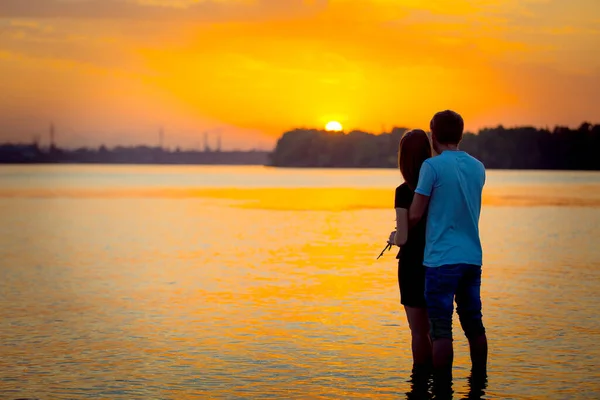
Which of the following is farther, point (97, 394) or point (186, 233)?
point (186, 233)

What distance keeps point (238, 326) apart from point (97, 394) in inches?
121

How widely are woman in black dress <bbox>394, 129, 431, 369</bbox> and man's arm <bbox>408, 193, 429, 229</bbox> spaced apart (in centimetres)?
7

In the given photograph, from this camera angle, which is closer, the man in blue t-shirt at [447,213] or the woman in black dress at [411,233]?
the man in blue t-shirt at [447,213]

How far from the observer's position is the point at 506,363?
312 inches

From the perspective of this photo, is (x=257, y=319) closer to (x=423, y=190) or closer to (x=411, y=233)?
(x=411, y=233)

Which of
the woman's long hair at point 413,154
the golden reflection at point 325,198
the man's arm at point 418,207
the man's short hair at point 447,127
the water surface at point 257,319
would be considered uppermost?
the man's short hair at point 447,127

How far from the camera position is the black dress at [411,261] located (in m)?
6.36

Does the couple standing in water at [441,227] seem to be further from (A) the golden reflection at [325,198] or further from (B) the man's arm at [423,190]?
(A) the golden reflection at [325,198]

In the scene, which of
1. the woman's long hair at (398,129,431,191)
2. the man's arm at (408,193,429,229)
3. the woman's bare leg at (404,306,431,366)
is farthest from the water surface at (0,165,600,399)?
the woman's long hair at (398,129,431,191)

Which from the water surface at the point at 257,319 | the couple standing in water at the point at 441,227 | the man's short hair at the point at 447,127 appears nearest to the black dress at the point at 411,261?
the couple standing in water at the point at 441,227

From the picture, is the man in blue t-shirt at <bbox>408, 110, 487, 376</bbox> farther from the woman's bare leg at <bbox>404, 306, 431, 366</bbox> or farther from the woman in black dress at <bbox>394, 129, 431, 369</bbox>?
the woman's bare leg at <bbox>404, 306, 431, 366</bbox>

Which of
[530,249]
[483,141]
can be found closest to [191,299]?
[530,249]

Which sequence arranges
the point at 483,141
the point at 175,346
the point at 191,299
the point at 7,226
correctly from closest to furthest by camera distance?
the point at 175,346 < the point at 191,299 < the point at 7,226 < the point at 483,141

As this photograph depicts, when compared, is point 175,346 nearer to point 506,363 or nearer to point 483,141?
point 506,363
